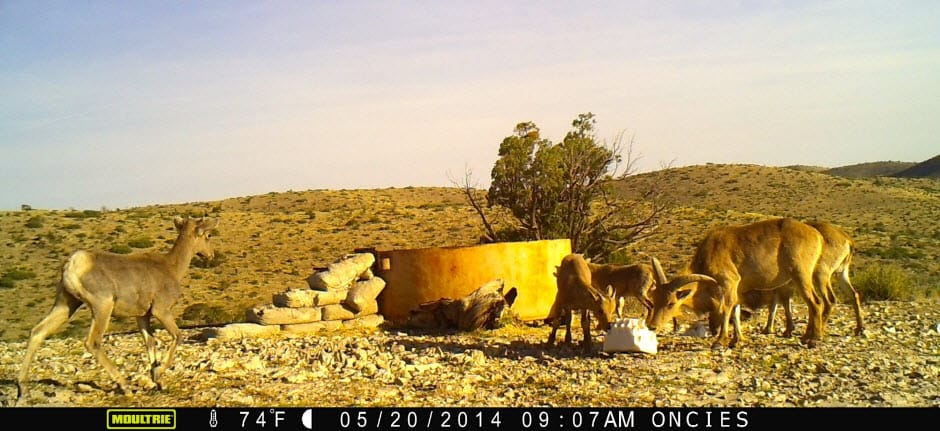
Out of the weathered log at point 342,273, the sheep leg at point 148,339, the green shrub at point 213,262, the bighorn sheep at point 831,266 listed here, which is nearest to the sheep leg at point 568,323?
the bighorn sheep at point 831,266

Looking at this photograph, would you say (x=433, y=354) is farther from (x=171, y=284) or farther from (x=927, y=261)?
(x=927, y=261)

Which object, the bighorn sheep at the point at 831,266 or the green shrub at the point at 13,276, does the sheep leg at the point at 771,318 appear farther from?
the green shrub at the point at 13,276

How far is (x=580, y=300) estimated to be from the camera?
536 inches

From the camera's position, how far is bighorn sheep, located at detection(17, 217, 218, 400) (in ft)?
34.0

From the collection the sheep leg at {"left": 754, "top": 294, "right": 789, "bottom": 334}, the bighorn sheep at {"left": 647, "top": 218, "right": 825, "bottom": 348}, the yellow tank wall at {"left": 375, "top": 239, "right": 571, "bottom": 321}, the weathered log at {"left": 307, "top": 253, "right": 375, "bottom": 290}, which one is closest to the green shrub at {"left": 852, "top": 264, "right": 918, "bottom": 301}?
the sheep leg at {"left": 754, "top": 294, "right": 789, "bottom": 334}

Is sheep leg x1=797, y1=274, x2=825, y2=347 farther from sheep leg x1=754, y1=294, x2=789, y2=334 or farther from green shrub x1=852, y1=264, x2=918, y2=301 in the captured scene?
green shrub x1=852, y1=264, x2=918, y2=301

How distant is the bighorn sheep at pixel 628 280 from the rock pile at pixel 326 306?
4.88 m

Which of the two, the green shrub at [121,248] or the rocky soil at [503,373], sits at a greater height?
the green shrub at [121,248]

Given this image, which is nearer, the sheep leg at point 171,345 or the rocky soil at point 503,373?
the rocky soil at point 503,373

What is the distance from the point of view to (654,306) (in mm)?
13250

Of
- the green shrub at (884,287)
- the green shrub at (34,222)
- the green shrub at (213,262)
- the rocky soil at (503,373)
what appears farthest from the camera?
the green shrub at (34,222)

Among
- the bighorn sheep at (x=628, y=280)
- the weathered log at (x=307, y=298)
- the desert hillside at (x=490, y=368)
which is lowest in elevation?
the desert hillside at (x=490, y=368)

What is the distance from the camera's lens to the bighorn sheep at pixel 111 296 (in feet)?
34.0

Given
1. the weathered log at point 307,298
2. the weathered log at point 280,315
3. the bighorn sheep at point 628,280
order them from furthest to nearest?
the weathered log at point 307,298 < the weathered log at point 280,315 < the bighorn sheep at point 628,280
